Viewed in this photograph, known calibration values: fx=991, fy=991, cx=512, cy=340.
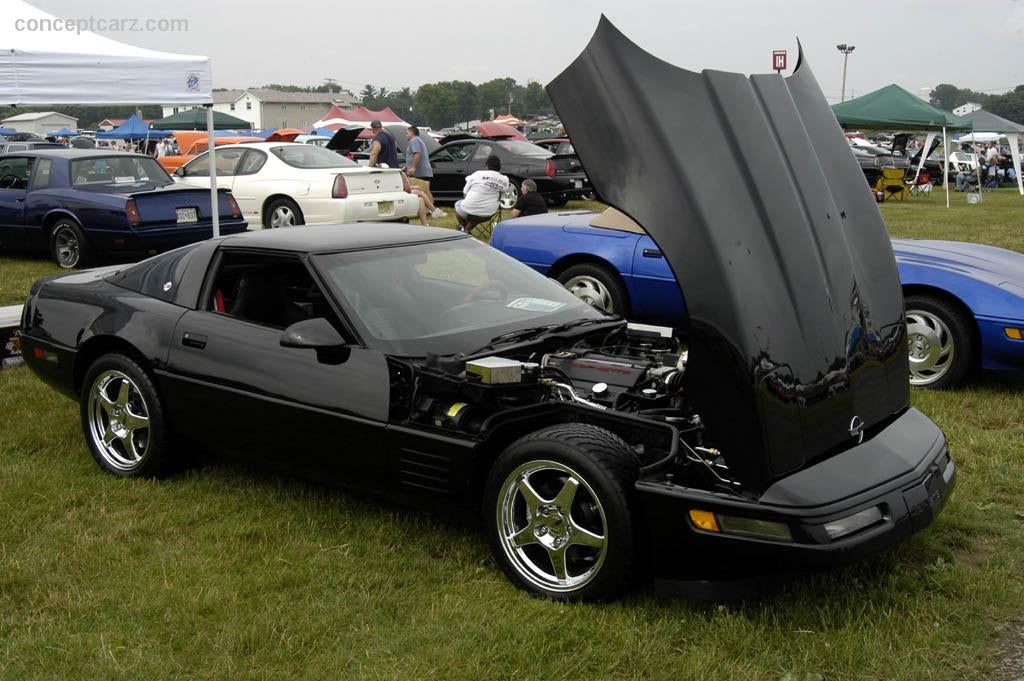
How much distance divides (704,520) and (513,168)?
15.7 m

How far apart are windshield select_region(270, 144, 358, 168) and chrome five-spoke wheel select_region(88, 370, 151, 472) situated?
8.95m

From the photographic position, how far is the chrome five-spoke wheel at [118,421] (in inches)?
188

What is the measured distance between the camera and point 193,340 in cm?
450

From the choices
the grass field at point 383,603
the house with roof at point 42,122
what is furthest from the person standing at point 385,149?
the house with roof at point 42,122

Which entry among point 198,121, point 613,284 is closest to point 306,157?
point 613,284

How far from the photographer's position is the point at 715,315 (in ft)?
10.4

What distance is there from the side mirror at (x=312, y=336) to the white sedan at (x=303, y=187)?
9.08 meters

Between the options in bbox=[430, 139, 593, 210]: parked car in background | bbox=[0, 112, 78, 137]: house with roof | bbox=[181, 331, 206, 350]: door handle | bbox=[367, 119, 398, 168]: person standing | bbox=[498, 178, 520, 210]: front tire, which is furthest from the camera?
bbox=[0, 112, 78, 137]: house with roof

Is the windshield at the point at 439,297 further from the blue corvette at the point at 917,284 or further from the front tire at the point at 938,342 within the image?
the front tire at the point at 938,342

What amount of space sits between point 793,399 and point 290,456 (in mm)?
2108

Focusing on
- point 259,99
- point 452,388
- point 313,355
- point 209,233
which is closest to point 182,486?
point 313,355

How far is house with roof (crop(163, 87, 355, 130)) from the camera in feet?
380

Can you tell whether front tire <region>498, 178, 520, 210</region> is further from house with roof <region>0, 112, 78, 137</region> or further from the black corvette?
house with roof <region>0, 112, 78, 137</region>

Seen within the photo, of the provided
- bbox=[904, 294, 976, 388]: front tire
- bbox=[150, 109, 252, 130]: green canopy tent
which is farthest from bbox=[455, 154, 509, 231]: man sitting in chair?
bbox=[150, 109, 252, 130]: green canopy tent
